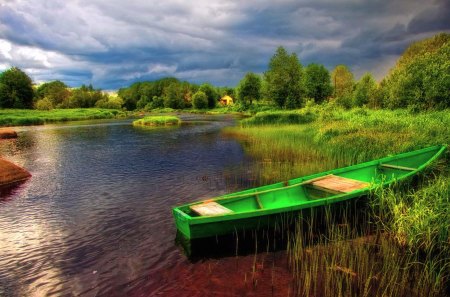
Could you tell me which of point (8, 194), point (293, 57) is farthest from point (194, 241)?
point (293, 57)

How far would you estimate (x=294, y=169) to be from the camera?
742 inches

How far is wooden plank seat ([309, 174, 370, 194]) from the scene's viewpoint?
1116 centimetres

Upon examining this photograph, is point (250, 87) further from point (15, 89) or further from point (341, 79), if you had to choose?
point (15, 89)

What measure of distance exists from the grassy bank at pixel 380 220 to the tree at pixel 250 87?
69.8 metres

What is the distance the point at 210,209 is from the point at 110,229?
4558mm

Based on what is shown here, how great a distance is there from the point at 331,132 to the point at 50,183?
1971cm

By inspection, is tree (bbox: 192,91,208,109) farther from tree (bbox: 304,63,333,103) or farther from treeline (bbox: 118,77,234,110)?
tree (bbox: 304,63,333,103)

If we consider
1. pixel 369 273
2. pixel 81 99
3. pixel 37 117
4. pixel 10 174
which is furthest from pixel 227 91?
pixel 369 273

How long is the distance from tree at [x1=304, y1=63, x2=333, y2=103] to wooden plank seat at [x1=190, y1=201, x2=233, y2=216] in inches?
3107

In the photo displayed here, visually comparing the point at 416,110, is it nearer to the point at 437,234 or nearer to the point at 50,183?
the point at 437,234

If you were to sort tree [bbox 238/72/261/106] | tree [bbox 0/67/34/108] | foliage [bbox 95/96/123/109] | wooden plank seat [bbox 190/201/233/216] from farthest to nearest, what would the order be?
foliage [bbox 95/96/123/109], tree [bbox 238/72/261/106], tree [bbox 0/67/34/108], wooden plank seat [bbox 190/201/233/216]

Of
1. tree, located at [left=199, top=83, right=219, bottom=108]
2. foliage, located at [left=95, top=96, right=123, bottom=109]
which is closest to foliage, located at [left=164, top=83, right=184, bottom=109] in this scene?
tree, located at [left=199, top=83, right=219, bottom=108]

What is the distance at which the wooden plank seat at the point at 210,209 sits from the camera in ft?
30.6

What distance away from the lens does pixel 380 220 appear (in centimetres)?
895
